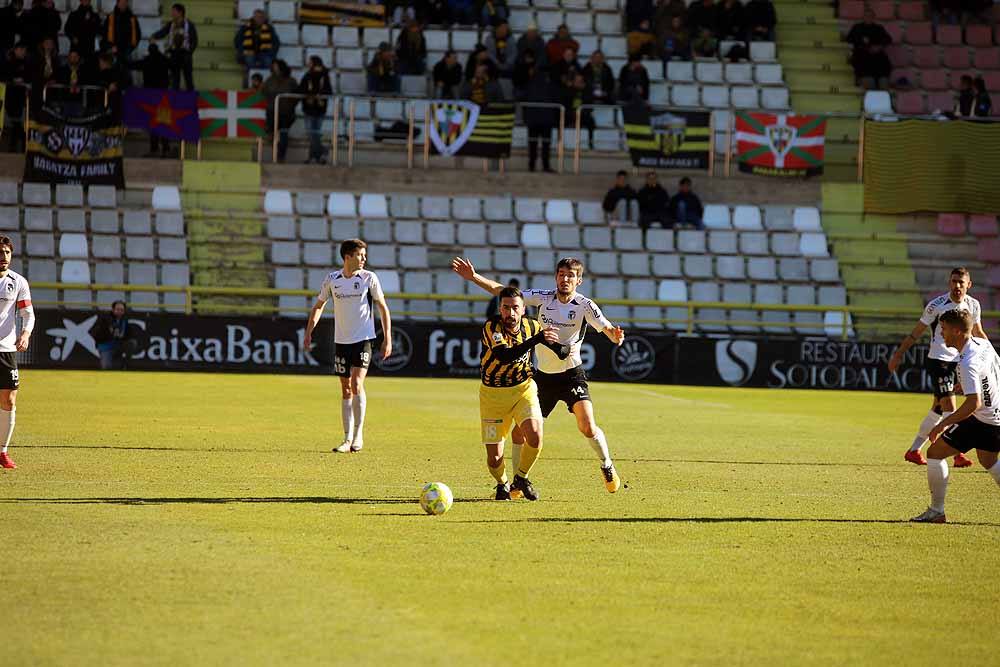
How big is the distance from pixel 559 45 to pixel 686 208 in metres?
4.95

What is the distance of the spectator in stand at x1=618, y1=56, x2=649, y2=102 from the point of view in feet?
110

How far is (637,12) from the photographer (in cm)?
3616

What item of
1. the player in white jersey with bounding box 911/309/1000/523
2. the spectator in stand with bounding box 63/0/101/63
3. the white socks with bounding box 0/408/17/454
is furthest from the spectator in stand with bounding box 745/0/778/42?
the white socks with bounding box 0/408/17/454

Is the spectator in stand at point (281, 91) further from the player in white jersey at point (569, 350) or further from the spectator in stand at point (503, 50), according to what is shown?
the player in white jersey at point (569, 350)

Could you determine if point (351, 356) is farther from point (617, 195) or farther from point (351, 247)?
point (617, 195)

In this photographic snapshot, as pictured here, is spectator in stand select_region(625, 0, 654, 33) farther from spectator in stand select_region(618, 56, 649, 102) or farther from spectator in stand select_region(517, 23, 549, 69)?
spectator in stand select_region(517, 23, 549, 69)

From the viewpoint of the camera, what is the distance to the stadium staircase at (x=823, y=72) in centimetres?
3547

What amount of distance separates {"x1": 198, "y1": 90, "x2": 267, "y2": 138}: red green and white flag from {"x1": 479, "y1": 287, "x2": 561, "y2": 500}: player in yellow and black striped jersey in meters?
21.1

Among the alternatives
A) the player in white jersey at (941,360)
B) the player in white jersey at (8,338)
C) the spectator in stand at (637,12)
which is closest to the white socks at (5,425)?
the player in white jersey at (8,338)

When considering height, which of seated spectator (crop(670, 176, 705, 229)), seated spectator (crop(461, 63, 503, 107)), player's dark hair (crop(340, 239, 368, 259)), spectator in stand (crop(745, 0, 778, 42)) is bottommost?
player's dark hair (crop(340, 239, 368, 259))

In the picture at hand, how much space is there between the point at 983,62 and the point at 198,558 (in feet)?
111

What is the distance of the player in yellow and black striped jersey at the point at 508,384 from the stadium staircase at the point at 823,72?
2555 centimetres

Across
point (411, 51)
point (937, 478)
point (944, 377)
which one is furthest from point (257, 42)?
point (937, 478)

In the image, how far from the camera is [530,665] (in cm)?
627
